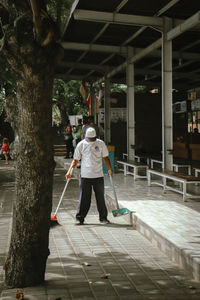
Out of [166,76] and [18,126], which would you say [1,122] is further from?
[18,126]

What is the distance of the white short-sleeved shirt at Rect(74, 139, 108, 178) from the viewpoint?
8.25 meters

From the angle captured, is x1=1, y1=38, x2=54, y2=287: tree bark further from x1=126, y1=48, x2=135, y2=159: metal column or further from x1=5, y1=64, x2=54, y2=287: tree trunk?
x1=126, y1=48, x2=135, y2=159: metal column

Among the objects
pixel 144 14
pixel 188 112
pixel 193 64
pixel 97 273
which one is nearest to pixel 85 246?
pixel 97 273

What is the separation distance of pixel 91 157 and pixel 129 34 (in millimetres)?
7583

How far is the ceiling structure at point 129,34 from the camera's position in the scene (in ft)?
38.5

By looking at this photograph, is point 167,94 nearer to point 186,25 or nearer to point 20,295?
point 186,25

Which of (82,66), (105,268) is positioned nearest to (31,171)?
(105,268)

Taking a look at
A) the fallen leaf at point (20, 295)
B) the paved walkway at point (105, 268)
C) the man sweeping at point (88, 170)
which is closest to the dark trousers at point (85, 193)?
the man sweeping at point (88, 170)

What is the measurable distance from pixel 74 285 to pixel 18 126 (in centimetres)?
187

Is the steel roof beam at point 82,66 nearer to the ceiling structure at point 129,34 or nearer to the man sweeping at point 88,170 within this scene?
the ceiling structure at point 129,34

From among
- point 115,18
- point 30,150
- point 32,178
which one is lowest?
point 32,178

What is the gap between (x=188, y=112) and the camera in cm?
2417

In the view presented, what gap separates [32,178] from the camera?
15.6 feet

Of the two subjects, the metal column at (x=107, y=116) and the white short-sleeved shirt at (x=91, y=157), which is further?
the metal column at (x=107, y=116)
